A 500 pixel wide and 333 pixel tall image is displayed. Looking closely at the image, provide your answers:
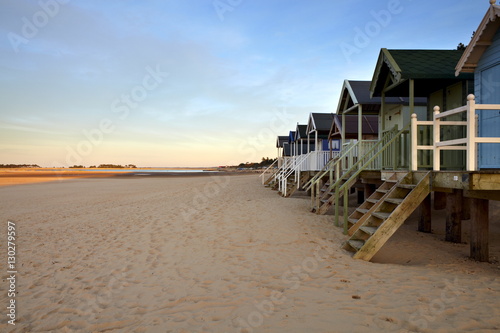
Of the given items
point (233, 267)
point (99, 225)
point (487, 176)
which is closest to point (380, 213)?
point (487, 176)

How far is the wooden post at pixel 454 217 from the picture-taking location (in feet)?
29.2

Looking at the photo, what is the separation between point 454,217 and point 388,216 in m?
3.88

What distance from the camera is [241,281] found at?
18.1 ft

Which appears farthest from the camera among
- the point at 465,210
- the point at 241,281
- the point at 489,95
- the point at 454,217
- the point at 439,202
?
the point at 439,202

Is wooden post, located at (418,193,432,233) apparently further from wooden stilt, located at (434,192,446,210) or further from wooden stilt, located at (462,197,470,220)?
wooden stilt, located at (434,192,446,210)

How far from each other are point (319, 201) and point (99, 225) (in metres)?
8.09

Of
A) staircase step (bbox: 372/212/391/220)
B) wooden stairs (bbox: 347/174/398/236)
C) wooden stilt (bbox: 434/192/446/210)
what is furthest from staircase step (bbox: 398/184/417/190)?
wooden stilt (bbox: 434/192/446/210)

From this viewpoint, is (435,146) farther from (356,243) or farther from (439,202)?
(439,202)

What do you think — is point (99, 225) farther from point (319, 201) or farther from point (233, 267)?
point (319, 201)

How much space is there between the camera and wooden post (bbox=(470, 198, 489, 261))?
23.4ft

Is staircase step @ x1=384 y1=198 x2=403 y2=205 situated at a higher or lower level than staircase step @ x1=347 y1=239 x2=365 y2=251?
higher

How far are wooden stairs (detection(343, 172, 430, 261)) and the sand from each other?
0.32 metres

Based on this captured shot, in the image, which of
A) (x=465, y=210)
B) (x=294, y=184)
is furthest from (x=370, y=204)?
(x=294, y=184)

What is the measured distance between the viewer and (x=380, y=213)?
23.1 ft
